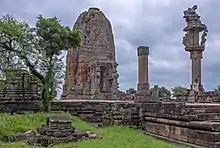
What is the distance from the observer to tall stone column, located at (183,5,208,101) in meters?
21.8

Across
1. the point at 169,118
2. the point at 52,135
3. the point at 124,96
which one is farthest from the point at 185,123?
the point at 124,96

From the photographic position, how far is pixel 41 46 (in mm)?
17516

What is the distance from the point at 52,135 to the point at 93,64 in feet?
68.9

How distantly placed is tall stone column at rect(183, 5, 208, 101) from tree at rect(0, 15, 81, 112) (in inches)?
307

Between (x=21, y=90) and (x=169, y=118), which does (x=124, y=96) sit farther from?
(x=169, y=118)

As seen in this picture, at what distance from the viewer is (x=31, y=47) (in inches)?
677

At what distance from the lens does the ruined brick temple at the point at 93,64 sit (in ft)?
102

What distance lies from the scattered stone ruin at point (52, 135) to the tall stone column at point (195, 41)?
1252 centimetres

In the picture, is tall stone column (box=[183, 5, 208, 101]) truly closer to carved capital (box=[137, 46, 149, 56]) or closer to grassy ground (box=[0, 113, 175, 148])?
carved capital (box=[137, 46, 149, 56])

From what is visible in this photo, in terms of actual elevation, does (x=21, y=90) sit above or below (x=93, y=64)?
below

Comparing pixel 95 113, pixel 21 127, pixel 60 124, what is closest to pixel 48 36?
pixel 95 113

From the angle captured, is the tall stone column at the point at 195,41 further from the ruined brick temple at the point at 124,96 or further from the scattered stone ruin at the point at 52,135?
the scattered stone ruin at the point at 52,135

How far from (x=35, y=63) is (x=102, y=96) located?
551 inches

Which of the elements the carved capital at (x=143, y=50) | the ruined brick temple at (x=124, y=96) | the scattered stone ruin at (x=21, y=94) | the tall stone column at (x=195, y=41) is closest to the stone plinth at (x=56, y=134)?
the ruined brick temple at (x=124, y=96)
